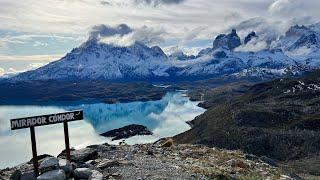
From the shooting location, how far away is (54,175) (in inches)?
1110

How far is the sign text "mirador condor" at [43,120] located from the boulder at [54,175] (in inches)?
126

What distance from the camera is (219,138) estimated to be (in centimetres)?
19225

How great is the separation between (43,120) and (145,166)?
7.65m

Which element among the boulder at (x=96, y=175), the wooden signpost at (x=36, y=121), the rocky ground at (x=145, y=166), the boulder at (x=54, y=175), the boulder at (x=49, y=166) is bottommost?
the rocky ground at (x=145, y=166)

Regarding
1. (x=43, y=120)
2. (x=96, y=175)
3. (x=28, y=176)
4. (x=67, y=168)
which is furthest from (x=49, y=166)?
(x=43, y=120)

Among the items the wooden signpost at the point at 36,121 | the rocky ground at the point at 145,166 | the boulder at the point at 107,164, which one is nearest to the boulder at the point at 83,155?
the rocky ground at the point at 145,166

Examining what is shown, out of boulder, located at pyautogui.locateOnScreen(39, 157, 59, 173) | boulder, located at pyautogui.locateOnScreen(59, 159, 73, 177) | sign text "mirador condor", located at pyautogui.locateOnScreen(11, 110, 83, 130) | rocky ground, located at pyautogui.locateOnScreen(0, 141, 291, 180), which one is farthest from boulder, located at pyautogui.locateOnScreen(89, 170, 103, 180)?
sign text "mirador condor", located at pyautogui.locateOnScreen(11, 110, 83, 130)

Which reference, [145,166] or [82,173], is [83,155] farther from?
[82,173]

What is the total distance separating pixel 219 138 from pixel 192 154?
496 feet

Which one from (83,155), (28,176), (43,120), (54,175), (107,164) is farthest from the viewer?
(83,155)

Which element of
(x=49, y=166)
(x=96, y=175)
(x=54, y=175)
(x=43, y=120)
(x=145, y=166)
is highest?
(x=43, y=120)

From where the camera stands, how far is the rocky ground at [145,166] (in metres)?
29.6

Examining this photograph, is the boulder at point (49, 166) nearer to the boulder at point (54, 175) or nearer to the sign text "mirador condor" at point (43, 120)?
the boulder at point (54, 175)

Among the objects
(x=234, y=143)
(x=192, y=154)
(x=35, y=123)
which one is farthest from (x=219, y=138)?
(x=35, y=123)
